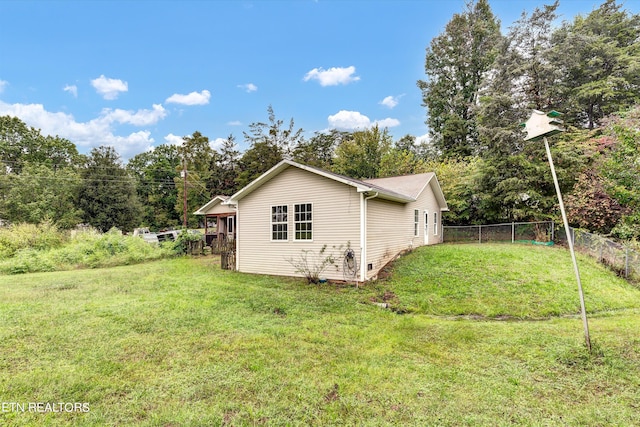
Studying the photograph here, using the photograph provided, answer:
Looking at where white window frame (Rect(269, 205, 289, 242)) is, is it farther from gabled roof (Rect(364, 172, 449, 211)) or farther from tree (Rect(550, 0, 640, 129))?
tree (Rect(550, 0, 640, 129))

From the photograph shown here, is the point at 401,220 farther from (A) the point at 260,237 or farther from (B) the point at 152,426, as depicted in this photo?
(B) the point at 152,426

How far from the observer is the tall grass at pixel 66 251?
11703 millimetres

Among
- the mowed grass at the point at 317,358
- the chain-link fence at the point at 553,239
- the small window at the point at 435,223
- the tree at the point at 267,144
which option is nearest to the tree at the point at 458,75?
the chain-link fence at the point at 553,239

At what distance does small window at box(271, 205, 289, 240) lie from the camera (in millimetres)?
9828

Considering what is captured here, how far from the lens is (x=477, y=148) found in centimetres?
2655

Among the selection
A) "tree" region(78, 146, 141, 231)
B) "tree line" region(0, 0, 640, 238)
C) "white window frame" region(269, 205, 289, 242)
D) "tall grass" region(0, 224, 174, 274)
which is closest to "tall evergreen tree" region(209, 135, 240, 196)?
"tree line" region(0, 0, 640, 238)

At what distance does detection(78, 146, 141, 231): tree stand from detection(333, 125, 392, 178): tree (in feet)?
71.0

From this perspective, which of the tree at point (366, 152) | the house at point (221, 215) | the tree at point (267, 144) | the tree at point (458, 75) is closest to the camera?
the house at point (221, 215)

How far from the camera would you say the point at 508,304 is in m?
6.61

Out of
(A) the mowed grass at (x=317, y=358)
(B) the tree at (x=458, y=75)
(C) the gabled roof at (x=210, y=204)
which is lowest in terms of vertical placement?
(A) the mowed grass at (x=317, y=358)

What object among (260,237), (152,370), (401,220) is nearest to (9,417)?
(152,370)

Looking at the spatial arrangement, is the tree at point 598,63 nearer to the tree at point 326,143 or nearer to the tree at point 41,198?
the tree at point 326,143

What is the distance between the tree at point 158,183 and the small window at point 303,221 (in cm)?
3197

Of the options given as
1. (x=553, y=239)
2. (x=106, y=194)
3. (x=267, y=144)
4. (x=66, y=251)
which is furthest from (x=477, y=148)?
(x=106, y=194)
